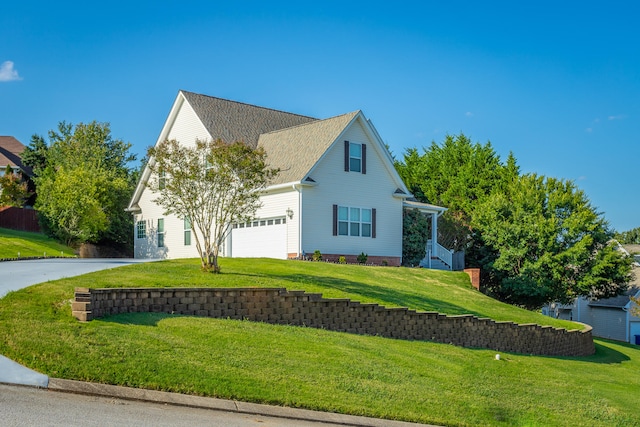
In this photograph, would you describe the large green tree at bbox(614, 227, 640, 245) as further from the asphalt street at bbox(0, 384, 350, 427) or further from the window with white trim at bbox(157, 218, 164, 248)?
the asphalt street at bbox(0, 384, 350, 427)

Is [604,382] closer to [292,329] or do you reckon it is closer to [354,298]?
[354,298]

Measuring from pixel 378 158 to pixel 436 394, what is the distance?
2032 centimetres

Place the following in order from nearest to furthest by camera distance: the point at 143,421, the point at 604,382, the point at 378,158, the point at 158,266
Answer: the point at 143,421, the point at 604,382, the point at 158,266, the point at 378,158

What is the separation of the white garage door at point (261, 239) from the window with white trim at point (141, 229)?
24.0ft

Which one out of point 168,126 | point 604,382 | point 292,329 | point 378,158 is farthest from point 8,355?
point 168,126

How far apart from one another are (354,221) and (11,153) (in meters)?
44.1

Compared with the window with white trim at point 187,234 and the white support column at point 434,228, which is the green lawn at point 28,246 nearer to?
the window with white trim at point 187,234

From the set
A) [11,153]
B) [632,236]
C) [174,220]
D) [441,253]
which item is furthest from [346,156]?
[632,236]

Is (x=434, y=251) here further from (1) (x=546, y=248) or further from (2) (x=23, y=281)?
(2) (x=23, y=281)

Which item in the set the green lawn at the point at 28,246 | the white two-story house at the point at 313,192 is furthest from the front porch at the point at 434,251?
the green lawn at the point at 28,246

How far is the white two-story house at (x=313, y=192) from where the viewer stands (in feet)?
95.8

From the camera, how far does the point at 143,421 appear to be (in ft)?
28.3

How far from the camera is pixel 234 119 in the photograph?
3434cm

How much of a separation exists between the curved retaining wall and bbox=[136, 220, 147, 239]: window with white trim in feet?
69.5
